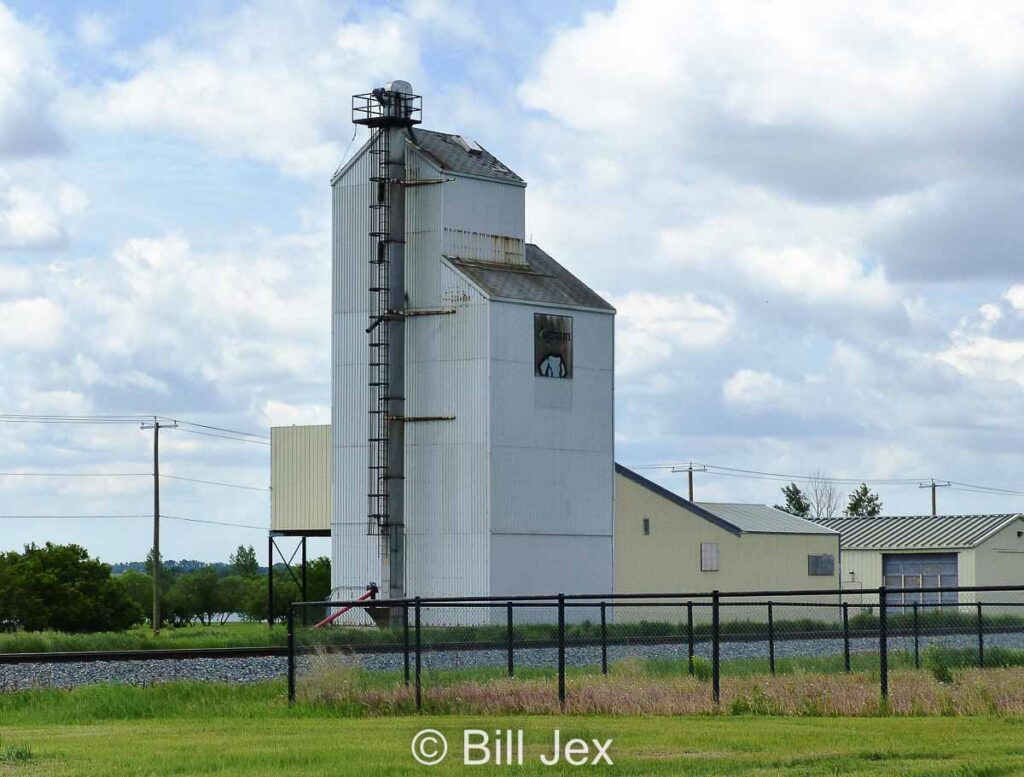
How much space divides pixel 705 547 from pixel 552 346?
12240mm

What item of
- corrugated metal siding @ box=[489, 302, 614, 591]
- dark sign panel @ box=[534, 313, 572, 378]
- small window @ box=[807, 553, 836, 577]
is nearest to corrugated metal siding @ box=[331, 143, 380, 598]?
corrugated metal siding @ box=[489, 302, 614, 591]

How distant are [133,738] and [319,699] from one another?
420cm

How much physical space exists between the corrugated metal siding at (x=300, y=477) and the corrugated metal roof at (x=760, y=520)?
14.9 metres

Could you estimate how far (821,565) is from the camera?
63.2 meters

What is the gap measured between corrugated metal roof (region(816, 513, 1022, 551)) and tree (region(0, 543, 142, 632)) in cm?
3116

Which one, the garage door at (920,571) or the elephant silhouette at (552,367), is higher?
the elephant silhouette at (552,367)

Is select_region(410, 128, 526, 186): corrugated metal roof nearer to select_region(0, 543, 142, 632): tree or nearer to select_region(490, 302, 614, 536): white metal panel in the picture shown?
select_region(490, 302, 614, 536): white metal panel

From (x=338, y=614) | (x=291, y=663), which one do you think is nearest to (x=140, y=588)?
(x=338, y=614)

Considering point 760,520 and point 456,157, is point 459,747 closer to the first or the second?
point 456,157

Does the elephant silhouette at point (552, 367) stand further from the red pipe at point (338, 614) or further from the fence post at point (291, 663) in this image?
the fence post at point (291, 663)

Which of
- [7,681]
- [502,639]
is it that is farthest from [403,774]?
[502,639]

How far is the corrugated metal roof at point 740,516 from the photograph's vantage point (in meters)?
55.9

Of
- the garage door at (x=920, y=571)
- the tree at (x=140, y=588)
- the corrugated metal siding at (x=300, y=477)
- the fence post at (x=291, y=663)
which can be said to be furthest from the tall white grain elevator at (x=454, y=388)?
the tree at (x=140, y=588)

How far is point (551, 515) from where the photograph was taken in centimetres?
4872
